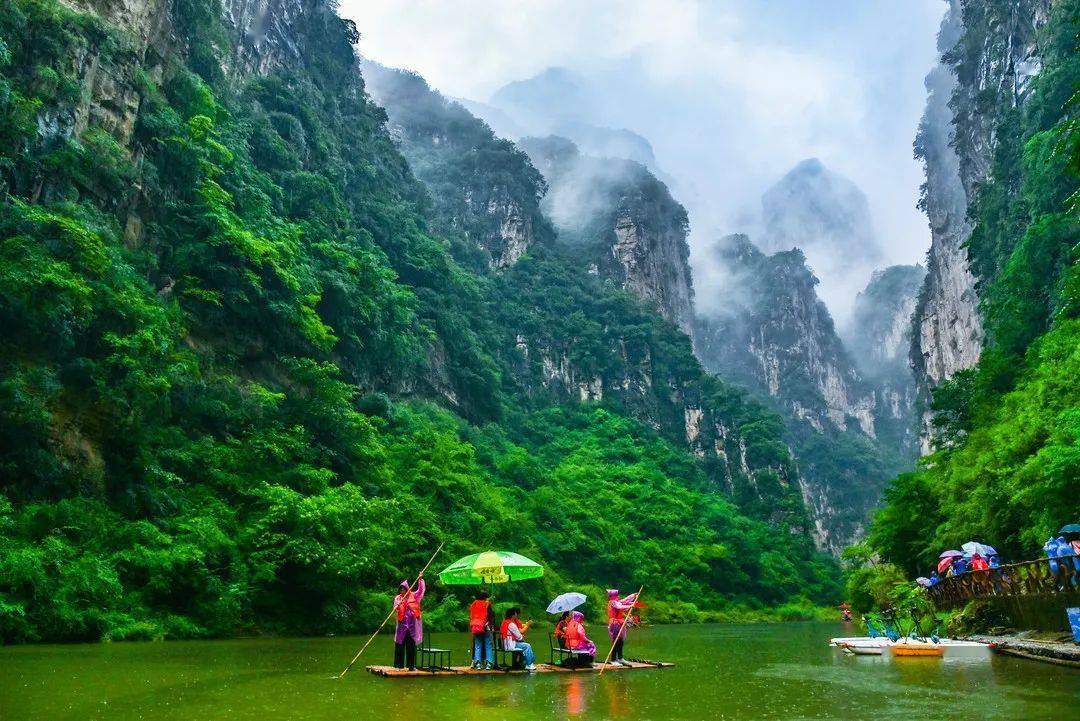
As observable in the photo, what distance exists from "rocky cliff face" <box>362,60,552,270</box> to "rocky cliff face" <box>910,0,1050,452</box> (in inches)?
1287

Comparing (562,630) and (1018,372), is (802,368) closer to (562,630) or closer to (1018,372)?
(1018,372)

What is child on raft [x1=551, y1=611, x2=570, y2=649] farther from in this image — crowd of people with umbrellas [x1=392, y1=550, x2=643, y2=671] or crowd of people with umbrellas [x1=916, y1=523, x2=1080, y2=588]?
crowd of people with umbrellas [x1=916, y1=523, x2=1080, y2=588]

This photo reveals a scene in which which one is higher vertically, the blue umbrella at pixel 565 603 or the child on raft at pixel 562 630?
the blue umbrella at pixel 565 603

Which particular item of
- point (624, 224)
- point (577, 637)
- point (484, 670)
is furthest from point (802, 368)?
point (484, 670)

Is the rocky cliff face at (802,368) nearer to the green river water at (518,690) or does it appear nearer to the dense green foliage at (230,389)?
the dense green foliage at (230,389)

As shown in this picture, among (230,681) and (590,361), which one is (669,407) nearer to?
(590,361)

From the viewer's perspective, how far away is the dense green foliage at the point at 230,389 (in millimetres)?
17594

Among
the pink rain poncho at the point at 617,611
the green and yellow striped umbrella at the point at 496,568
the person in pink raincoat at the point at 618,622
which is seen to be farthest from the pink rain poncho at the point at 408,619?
the pink rain poncho at the point at 617,611

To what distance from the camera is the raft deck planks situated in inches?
408

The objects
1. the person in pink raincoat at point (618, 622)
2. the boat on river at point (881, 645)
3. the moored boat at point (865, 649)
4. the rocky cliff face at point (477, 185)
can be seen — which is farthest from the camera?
the rocky cliff face at point (477, 185)

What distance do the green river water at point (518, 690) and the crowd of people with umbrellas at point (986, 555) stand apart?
1.72m

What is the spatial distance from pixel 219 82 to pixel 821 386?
10658cm

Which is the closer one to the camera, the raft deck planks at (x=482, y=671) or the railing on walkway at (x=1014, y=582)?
A: the raft deck planks at (x=482, y=671)

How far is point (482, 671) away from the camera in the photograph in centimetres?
1080
